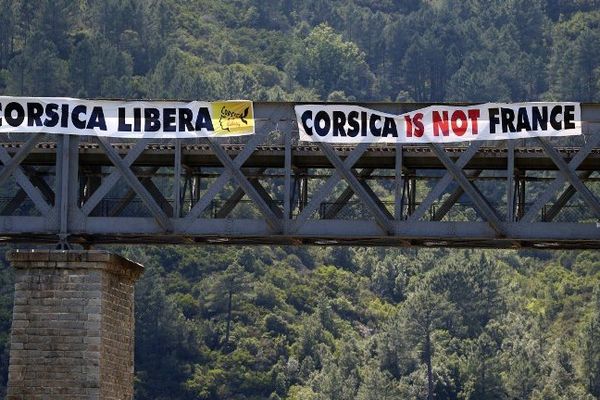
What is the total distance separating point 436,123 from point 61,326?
11.0 m

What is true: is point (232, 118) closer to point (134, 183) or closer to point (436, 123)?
point (134, 183)

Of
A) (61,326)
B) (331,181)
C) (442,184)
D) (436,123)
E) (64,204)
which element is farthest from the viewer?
(436,123)

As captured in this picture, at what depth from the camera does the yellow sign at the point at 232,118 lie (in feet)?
172

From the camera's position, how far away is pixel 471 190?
5062 cm

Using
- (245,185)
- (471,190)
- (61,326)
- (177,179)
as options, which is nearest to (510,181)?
(471,190)

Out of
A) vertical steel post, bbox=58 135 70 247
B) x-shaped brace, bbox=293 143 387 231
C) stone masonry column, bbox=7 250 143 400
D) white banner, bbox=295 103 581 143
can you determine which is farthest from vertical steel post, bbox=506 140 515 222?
vertical steel post, bbox=58 135 70 247

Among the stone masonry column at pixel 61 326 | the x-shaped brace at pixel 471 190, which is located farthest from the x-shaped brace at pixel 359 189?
the stone masonry column at pixel 61 326

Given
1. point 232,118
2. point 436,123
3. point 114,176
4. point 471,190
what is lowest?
point 471,190

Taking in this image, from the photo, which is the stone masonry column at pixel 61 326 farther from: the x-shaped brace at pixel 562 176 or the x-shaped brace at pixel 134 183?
the x-shaped brace at pixel 562 176

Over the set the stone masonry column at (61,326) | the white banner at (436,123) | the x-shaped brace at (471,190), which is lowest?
the stone masonry column at (61,326)

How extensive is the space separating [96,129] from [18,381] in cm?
687

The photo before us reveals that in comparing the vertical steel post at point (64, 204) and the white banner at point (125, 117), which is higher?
the white banner at point (125, 117)

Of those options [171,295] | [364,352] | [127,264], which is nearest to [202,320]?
[171,295]

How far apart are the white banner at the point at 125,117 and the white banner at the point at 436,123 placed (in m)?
1.83
